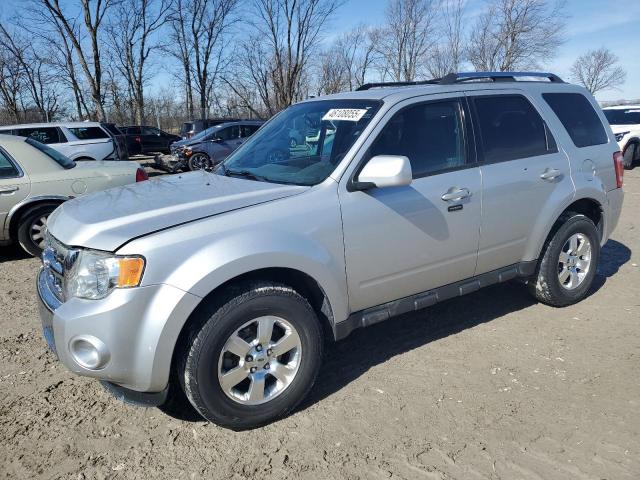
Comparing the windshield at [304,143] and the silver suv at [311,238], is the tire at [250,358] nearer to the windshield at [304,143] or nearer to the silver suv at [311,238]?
the silver suv at [311,238]

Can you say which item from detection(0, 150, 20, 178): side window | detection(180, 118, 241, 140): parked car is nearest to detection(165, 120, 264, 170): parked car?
detection(180, 118, 241, 140): parked car

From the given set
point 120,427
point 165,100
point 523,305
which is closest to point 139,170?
point 120,427

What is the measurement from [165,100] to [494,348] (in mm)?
38200

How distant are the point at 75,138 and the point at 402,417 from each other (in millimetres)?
12143

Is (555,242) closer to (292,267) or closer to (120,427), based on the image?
(292,267)

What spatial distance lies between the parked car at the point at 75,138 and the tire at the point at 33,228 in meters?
6.54

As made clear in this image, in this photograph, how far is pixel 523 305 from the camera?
4.57m

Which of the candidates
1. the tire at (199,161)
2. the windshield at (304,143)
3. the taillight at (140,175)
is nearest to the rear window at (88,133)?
the tire at (199,161)

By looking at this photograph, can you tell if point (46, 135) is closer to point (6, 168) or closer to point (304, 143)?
point (6, 168)

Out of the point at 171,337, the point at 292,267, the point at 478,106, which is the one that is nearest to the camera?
the point at 171,337

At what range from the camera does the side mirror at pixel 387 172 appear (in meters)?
2.88

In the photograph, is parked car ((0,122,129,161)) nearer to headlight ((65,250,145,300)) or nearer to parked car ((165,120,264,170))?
parked car ((165,120,264,170))

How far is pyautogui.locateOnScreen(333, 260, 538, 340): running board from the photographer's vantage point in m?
3.19

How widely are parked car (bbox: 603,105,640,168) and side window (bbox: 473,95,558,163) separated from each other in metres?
12.1
